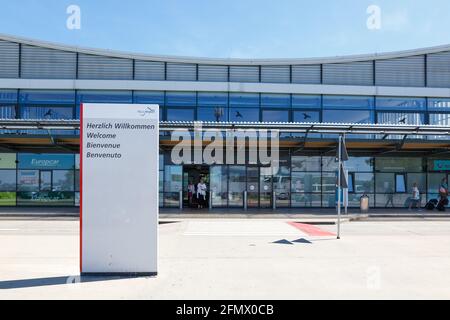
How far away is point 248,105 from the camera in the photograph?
22031 mm

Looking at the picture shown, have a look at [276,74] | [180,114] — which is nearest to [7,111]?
[180,114]

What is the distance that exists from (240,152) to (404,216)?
923 cm

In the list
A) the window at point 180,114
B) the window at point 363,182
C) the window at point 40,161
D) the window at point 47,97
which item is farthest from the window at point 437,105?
the window at point 40,161

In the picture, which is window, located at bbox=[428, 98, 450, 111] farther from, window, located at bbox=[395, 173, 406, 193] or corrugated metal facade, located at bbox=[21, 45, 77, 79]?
corrugated metal facade, located at bbox=[21, 45, 77, 79]

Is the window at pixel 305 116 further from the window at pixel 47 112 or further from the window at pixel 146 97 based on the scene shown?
the window at pixel 47 112

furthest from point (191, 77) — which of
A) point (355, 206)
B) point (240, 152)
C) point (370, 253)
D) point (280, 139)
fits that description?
point (370, 253)

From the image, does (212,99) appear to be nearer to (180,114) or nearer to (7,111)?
(180,114)

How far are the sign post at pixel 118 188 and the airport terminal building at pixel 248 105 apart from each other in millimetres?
13704

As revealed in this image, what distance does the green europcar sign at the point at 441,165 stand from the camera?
21938 mm

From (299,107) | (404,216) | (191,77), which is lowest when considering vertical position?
(404,216)

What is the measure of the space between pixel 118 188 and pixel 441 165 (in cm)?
2212

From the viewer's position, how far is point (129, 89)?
21719 mm
